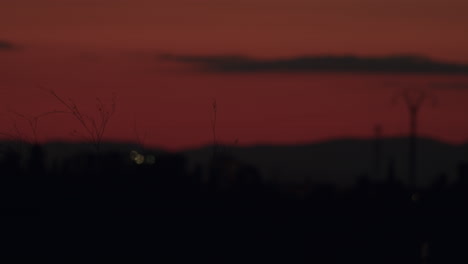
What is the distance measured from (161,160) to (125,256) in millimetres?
2541

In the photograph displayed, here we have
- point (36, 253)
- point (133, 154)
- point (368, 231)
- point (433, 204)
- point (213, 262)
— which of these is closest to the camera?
point (36, 253)

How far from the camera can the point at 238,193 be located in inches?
557

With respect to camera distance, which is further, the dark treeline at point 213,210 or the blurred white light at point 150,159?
the blurred white light at point 150,159

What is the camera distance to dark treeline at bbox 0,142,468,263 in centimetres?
1210

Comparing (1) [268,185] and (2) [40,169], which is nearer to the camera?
(2) [40,169]

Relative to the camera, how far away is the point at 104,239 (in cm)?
1148

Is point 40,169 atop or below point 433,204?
atop

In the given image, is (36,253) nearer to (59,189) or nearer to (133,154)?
(59,189)

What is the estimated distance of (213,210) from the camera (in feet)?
43.5

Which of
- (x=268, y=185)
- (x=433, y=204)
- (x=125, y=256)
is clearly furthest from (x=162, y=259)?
(x=433, y=204)

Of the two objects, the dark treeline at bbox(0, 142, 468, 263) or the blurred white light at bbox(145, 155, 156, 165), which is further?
the blurred white light at bbox(145, 155, 156, 165)

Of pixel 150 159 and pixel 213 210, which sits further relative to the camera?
pixel 150 159

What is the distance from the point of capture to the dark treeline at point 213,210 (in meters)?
12.1

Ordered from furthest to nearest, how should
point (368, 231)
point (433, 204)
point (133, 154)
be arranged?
1. point (433, 204)
2. point (368, 231)
3. point (133, 154)
